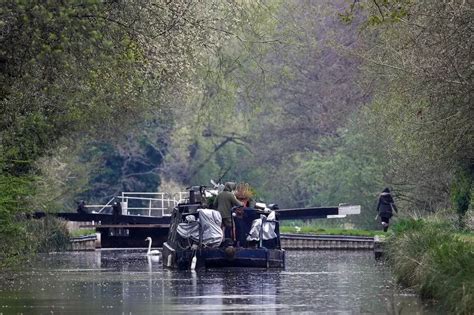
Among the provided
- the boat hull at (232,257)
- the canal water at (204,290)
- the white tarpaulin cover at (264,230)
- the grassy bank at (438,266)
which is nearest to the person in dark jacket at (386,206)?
the canal water at (204,290)

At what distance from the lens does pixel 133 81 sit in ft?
98.1

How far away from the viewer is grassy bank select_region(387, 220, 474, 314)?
65.8 ft

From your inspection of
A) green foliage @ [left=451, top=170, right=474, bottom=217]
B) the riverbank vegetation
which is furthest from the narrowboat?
green foliage @ [left=451, top=170, right=474, bottom=217]

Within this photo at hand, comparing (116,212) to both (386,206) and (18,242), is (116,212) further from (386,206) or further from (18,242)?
(18,242)

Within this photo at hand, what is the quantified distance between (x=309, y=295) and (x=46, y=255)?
2338cm

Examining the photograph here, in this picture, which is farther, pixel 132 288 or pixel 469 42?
pixel 132 288

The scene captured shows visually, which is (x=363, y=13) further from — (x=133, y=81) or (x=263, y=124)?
(x=133, y=81)

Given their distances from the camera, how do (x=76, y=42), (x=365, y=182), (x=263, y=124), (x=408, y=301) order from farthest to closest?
1. (x=263, y=124)
2. (x=365, y=182)
3. (x=76, y=42)
4. (x=408, y=301)

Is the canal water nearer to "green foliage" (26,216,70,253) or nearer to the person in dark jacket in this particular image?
"green foliage" (26,216,70,253)

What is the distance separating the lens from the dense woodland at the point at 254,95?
89.5 feet

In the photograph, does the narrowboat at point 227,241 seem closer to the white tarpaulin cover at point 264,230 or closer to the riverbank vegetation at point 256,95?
A: the white tarpaulin cover at point 264,230

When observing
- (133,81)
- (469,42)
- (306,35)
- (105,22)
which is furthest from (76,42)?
(306,35)

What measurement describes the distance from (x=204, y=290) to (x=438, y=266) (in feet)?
23.9

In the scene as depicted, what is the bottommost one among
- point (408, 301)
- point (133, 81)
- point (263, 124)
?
point (408, 301)
